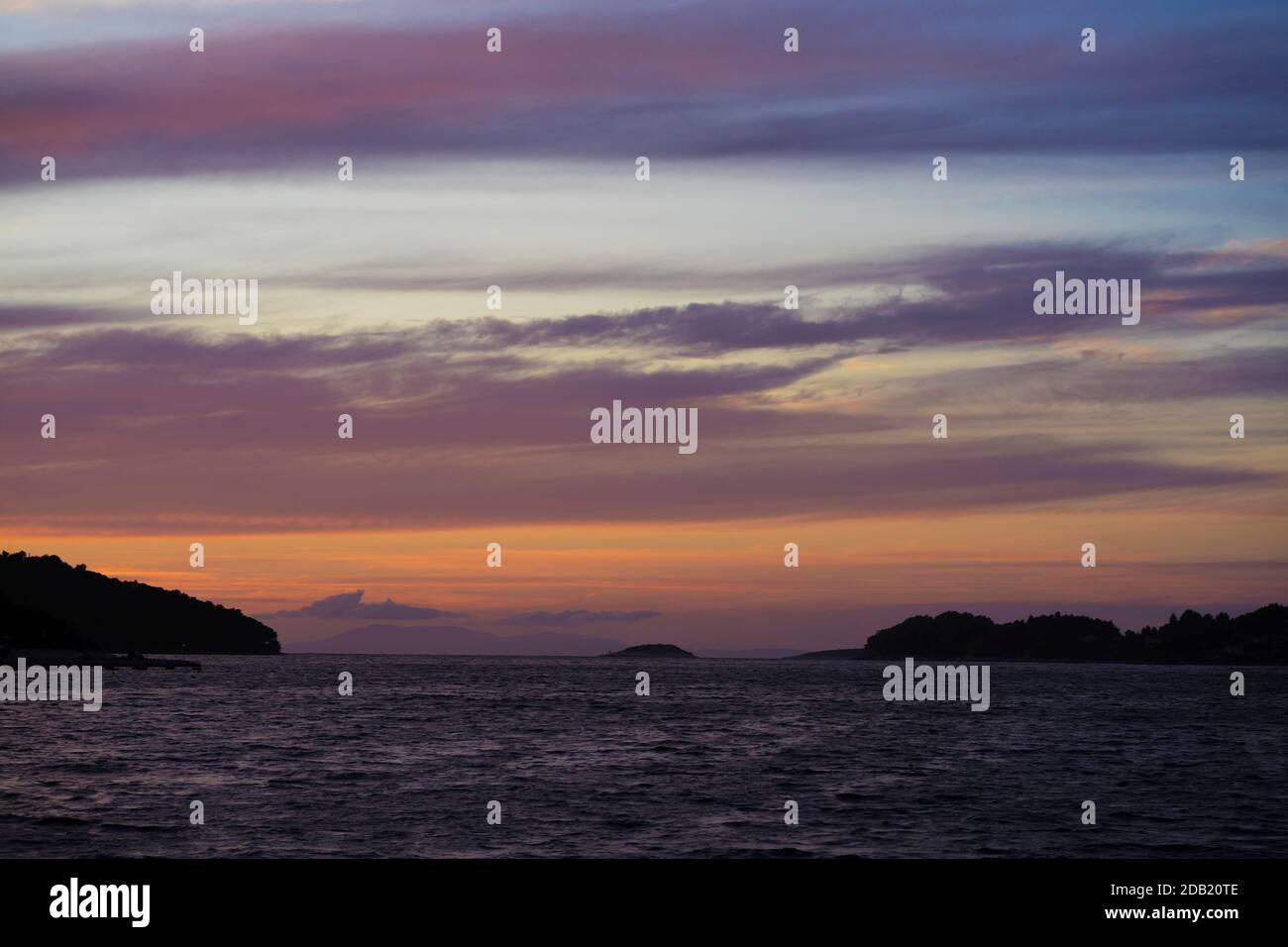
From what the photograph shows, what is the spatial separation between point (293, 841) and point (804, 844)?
15.2 metres

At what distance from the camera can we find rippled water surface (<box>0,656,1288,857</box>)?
3894 centimetres

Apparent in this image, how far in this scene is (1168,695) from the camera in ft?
626

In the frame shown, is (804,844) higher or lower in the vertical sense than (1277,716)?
higher

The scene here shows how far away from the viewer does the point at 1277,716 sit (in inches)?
5315

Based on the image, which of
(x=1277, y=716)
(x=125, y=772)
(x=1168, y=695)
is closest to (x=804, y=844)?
(x=125, y=772)

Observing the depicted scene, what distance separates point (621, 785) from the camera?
54.4 metres

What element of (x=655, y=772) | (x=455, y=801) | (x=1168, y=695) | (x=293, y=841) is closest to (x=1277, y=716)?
(x=1168, y=695)

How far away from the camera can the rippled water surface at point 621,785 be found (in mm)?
38938

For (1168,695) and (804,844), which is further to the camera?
(1168,695)
